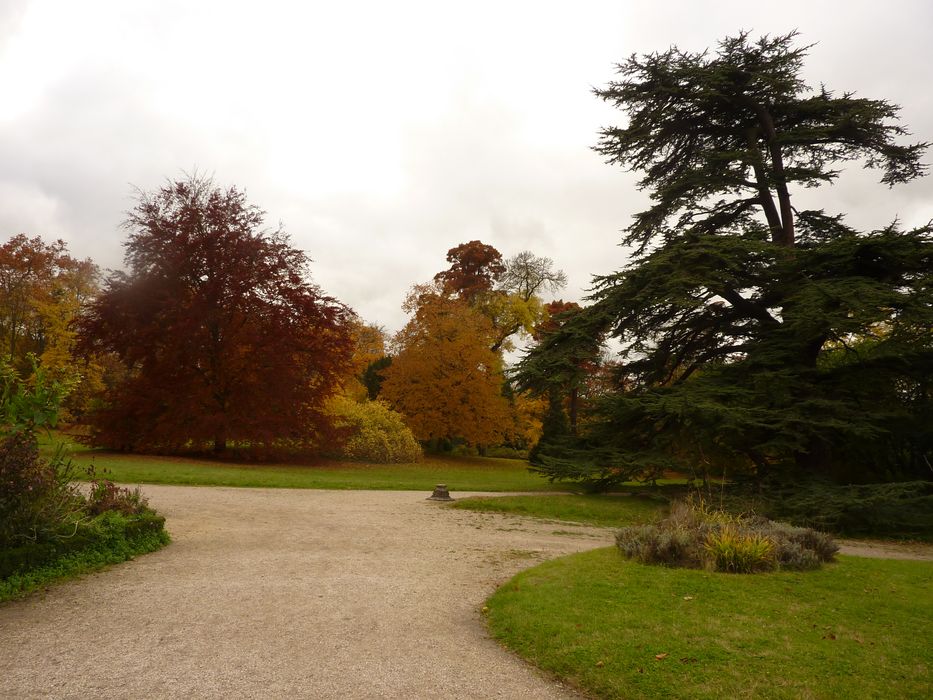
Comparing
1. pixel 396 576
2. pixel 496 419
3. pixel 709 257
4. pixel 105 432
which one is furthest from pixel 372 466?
pixel 396 576

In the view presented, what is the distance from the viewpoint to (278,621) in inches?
202

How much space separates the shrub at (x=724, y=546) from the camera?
6776 millimetres

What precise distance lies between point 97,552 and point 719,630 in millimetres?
6751

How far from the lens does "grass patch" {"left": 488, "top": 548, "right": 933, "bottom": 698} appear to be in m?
4.02

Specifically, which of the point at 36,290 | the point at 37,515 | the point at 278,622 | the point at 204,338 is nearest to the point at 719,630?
the point at 278,622

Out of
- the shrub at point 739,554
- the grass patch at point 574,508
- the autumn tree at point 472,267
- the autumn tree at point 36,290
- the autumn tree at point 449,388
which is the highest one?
the autumn tree at point 472,267

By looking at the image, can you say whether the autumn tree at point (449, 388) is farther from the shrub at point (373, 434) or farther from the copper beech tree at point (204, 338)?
the copper beech tree at point (204, 338)

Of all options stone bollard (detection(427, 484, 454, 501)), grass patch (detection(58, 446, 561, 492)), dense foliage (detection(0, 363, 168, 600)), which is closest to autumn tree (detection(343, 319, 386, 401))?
grass patch (detection(58, 446, 561, 492))

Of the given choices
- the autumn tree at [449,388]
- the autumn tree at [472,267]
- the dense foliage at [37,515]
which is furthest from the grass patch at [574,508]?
the autumn tree at [472,267]

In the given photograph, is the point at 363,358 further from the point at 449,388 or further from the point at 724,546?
the point at 724,546

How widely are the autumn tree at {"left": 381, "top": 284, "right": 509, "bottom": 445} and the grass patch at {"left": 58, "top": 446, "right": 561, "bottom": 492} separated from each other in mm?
2718

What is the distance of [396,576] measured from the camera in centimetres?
687

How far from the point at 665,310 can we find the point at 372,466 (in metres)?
12.9

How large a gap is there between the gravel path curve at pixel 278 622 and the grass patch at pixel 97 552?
0.66 feet
